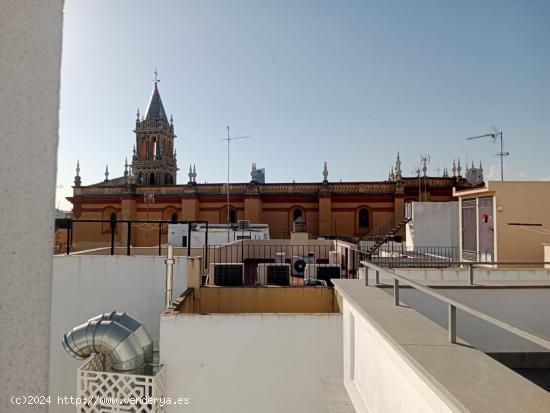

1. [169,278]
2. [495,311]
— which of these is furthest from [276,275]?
[495,311]

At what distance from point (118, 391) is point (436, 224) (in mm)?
14596

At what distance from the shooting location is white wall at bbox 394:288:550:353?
521 cm

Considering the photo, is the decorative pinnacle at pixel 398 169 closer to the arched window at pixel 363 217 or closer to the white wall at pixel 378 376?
the arched window at pixel 363 217

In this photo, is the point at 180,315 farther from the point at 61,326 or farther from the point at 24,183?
the point at 24,183

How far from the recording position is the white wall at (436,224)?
1593 centimetres

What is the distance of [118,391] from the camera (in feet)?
19.6

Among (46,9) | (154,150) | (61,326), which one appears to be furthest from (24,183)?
(154,150)

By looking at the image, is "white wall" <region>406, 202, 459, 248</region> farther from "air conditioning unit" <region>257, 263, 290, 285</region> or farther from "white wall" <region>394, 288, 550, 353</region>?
"white wall" <region>394, 288, 550, 353</region>

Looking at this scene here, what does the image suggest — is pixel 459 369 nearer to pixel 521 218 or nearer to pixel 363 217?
pixel 521 218

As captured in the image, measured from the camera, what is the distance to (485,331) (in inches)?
206

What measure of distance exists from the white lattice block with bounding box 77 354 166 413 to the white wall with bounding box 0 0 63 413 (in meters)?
5.44

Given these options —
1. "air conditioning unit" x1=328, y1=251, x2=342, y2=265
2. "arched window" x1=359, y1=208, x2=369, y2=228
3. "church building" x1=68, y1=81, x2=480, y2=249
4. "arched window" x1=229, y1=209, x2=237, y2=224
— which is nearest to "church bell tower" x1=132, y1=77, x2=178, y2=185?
"church building" x1=68, y1=81, x2=480, y2=249

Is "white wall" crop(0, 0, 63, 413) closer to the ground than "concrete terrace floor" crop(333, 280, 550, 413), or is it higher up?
higher up

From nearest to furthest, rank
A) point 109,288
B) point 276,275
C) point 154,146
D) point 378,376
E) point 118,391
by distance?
1. point 378,376
2. point 118,391
3. point 109,288
4. point 276,275
5. point 154,146
